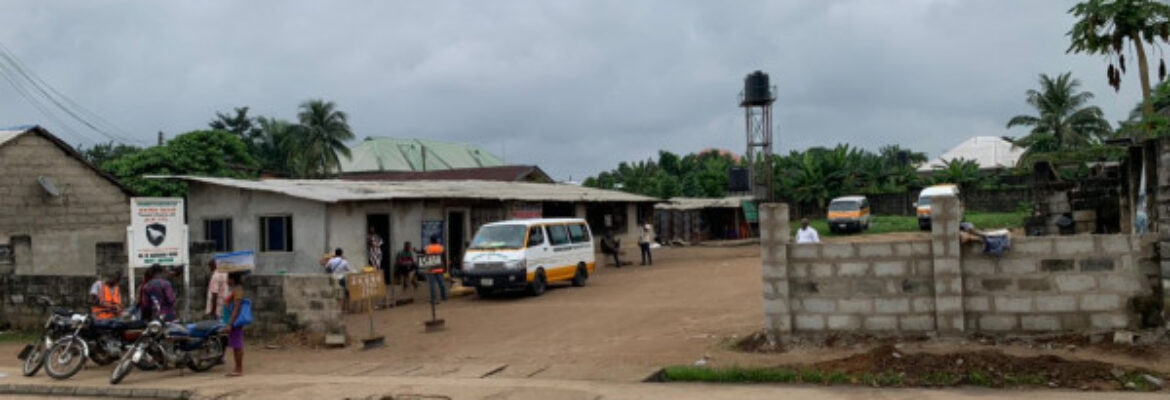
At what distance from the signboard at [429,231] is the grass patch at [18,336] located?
28.6 feet

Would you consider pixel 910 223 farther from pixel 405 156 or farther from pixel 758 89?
pixel 405 156

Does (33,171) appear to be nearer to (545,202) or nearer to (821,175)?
(545,202)

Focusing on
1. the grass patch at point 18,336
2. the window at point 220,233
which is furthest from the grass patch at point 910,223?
the grass patch at point 18,336

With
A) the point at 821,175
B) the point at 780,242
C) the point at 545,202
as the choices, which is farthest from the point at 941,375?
the point at 821,175

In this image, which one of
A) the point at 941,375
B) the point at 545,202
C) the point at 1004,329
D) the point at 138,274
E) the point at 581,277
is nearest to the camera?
the point at 941,375

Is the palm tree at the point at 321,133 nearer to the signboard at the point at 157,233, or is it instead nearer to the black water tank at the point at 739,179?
the black water tank at the point at 739,179

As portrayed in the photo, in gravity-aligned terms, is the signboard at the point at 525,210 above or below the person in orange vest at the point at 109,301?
above

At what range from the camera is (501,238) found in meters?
20.4

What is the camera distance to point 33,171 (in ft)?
76.2

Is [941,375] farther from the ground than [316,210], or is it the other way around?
[316,210]

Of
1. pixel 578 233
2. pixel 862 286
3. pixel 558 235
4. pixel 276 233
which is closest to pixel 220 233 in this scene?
pixel 276 233

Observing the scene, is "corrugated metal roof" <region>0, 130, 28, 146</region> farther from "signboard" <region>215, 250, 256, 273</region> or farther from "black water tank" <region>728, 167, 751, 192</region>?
"black water tank" <region>728, 167, 751, 192</region>

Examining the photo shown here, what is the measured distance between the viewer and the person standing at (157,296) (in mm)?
13539

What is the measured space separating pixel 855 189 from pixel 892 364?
4395 cm
